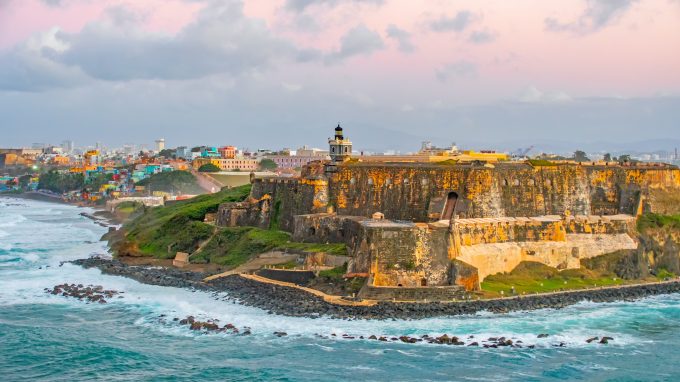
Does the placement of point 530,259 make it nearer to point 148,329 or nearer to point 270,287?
point 270,287

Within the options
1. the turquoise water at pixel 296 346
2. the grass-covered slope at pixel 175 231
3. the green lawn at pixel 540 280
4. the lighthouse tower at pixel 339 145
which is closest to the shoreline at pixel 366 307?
the turquoise water at pixel 296 346

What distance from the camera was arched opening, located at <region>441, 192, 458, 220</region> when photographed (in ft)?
153

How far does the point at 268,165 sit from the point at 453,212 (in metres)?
69.5

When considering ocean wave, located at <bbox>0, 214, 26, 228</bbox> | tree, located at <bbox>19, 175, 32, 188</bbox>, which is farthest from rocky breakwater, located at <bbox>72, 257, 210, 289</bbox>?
tree, located at <bbox>19, 175, 32, 188</bbox>

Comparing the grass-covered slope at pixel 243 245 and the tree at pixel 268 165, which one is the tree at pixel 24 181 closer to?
the tree at pixel 268 165

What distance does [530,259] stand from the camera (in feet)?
144

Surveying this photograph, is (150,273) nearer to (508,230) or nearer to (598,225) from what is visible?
(508,230)

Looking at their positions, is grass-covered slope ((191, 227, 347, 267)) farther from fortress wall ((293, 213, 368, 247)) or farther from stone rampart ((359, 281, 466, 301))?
stone rampart ((359, 281, 466, 301))

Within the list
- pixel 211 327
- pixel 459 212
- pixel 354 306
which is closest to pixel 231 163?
pixel 459 212

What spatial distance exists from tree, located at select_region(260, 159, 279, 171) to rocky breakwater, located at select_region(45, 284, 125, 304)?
224 feet

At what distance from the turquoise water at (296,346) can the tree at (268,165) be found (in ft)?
227

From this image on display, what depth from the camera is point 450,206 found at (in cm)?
4703

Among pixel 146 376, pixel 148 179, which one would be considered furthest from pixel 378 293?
pixel 148 179

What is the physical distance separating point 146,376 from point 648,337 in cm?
2055
